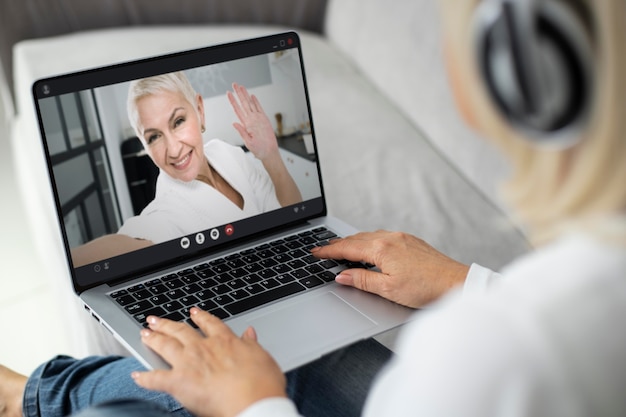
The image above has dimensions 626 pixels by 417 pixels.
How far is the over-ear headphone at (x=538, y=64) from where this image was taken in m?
0.53

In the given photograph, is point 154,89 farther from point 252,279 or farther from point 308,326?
point 308,326

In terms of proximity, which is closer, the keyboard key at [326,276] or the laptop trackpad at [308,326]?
the laptop trackpad at [308,326]

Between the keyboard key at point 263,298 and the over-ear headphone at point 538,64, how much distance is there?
53cm

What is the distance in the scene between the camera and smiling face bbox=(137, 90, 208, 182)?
3.64 feet

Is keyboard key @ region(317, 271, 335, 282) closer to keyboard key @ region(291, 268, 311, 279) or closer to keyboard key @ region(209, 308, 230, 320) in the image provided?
keyboard key @ region(291, 268, 311, 279)

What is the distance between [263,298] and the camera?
1.04 metres

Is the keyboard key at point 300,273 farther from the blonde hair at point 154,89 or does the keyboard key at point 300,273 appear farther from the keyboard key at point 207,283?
the blonde hair at point 154,89

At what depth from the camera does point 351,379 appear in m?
1.00

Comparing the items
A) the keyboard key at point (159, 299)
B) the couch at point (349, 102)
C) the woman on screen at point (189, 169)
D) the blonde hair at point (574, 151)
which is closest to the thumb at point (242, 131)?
the woman on screen at point (189, 169)

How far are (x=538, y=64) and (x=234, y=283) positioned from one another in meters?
0.62

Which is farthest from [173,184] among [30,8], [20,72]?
[30,8]

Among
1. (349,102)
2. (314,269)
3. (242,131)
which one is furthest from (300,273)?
(349,102)

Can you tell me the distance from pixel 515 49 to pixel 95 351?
0.93 meters

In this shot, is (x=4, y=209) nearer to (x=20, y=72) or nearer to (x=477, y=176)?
(x=20, y=72)
